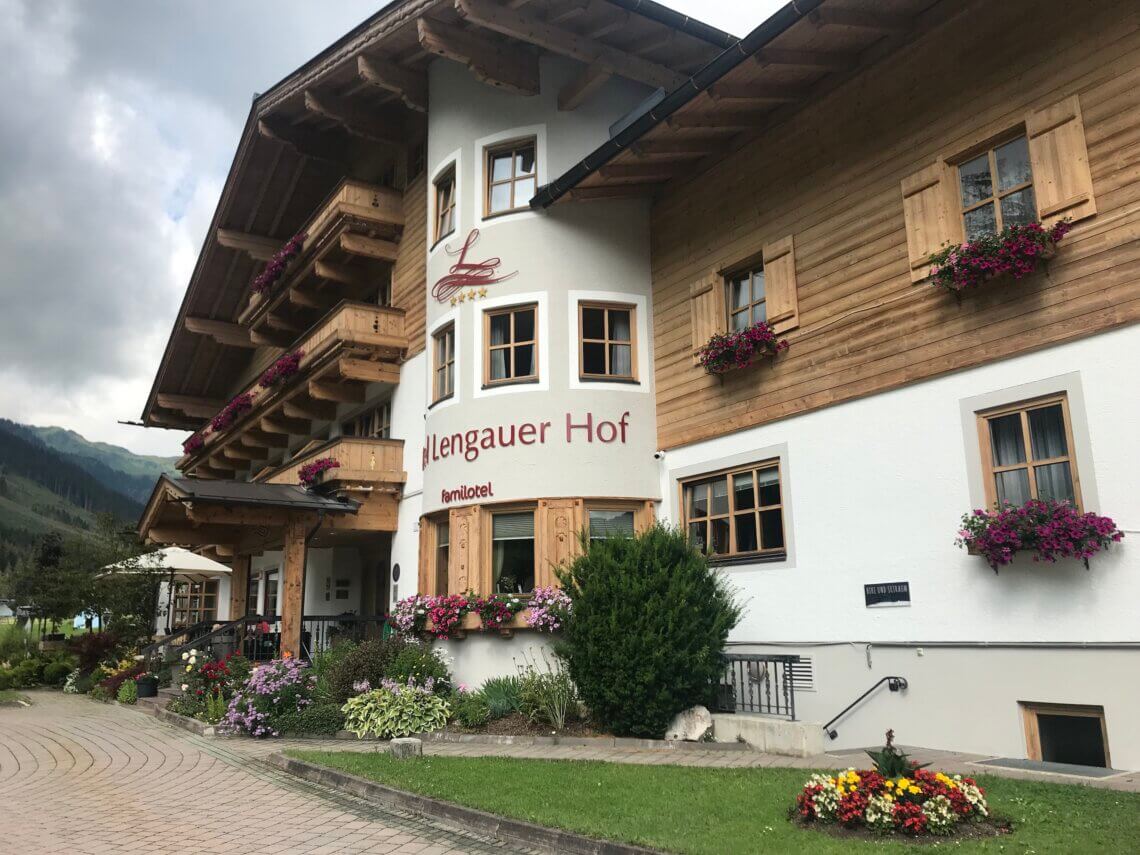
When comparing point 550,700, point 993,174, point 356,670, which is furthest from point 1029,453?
point 356,670

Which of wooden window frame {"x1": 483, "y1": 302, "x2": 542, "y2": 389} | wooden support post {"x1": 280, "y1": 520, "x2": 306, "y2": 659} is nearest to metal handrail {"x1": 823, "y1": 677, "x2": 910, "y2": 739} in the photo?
wooden window frame {"x1": 483, "y1": 302, "x2": 542, "y2": 389}

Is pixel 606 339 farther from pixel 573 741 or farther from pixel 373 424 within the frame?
pixel 373 424

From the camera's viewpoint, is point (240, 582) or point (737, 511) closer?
point (737, 511)

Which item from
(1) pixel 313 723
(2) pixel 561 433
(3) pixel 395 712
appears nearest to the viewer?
(3) pixel 395 712

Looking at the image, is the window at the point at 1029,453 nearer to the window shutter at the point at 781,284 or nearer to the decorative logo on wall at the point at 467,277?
the window shutter at the point at 781,284

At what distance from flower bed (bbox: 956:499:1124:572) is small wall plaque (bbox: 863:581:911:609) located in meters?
1.15

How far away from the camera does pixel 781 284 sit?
42.5 feet

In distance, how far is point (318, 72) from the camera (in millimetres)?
19844

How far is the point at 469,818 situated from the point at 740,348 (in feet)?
24.5

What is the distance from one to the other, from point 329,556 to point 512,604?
420 inches

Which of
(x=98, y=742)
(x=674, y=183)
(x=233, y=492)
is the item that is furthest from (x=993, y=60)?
(x=98, y=742)

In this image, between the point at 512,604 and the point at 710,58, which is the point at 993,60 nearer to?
the point at 710,58

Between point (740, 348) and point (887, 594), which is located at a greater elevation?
point (740, 348)

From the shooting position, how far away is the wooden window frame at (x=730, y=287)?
13.7 m
